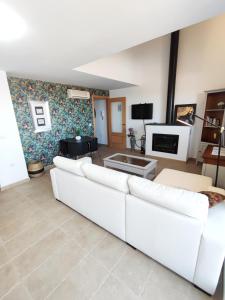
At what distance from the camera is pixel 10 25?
137 centimetres

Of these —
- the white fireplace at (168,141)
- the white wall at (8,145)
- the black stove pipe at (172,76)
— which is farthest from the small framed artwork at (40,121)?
the black stove pipe at (172,76)

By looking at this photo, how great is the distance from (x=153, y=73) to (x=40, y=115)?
358 cm

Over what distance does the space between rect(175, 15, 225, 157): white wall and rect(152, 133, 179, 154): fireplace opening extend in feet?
1.63

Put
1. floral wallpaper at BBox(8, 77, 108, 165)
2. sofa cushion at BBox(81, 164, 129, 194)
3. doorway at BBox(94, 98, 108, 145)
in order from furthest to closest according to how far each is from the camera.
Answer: doorway at BBox(94, 98, 108, 145)
floral wallpaper at BBox(8, 77, 108, 165)
sofa cushion at BBox(81, 164, 129, 194)

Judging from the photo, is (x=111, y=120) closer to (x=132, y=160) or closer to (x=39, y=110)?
(x=39, y=110)

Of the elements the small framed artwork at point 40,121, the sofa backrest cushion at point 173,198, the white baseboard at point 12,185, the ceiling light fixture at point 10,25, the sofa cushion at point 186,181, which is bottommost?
the white baseboard at point 12,185

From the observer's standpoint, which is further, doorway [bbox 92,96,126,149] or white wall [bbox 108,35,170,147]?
doorway [bbox 92,96,126,149]

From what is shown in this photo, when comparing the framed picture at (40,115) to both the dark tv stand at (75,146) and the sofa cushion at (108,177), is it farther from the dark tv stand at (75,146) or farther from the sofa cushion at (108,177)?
the sofa cushion at (108,177)

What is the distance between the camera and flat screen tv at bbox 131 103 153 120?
483 cm

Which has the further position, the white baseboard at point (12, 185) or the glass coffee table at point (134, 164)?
the white baseboard at point (12, 185)

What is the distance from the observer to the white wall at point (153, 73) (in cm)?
431

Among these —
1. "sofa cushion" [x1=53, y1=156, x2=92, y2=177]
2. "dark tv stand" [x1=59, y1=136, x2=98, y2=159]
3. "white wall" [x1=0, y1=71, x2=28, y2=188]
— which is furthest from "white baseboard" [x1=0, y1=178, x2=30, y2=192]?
"sofa cushion" [x1=53, y1=156, x2=92, y2=177]

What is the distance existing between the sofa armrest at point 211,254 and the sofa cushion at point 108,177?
741mm

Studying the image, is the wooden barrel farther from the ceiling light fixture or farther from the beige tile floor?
the ceiling light fixture
